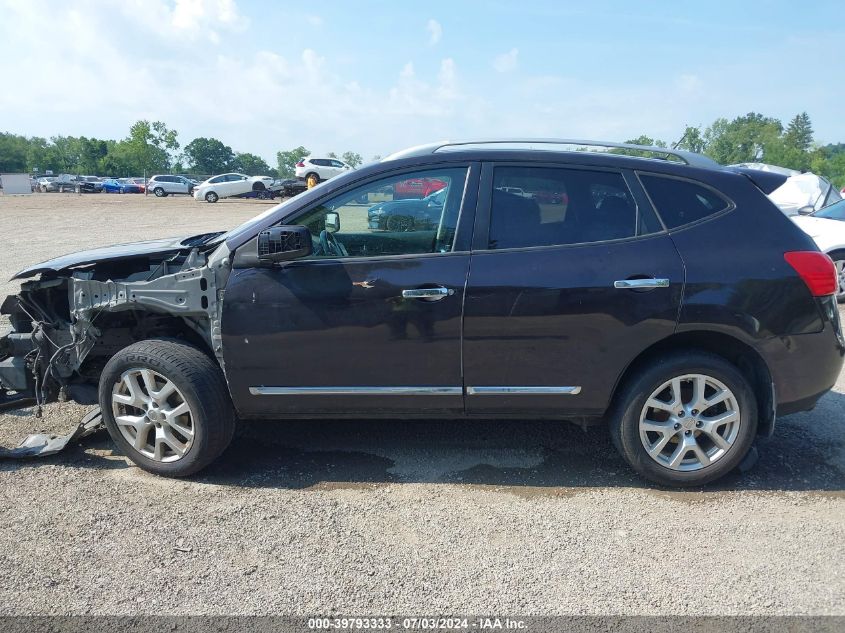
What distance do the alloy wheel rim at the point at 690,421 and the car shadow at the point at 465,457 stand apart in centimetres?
23

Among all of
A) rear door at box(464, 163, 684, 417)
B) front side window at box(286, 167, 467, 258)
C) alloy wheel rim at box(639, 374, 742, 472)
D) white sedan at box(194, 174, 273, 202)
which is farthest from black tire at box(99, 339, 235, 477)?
white sedan at box(194, 174, 273, 202)

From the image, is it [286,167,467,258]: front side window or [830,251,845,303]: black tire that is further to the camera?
[830,251,845,303]: black tire

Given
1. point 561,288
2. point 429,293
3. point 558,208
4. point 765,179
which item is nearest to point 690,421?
point 561,288

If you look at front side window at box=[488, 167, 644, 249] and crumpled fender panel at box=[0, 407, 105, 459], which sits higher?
front side window at box=[488, 167, 644, 249]

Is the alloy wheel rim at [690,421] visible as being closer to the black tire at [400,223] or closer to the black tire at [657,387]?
the black tire at [657,387]

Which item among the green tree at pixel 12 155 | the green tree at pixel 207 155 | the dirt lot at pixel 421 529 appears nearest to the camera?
the dirt lot at pixel 421 529

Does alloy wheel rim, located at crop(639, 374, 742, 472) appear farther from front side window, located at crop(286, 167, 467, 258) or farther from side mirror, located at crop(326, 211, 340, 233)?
side mirror, located at crop(326, 211, 340, 233)

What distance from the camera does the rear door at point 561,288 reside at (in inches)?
134

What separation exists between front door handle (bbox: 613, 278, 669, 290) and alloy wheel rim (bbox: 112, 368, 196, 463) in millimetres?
2563

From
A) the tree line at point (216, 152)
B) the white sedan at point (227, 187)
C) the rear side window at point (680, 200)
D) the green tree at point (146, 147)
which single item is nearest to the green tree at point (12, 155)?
the tree line at point (216, 152)

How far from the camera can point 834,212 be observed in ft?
30.4

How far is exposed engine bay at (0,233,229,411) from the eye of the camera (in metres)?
3.70

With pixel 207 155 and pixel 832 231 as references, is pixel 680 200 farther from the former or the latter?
pixel 207 155

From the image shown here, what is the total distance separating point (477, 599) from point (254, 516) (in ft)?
4.35
